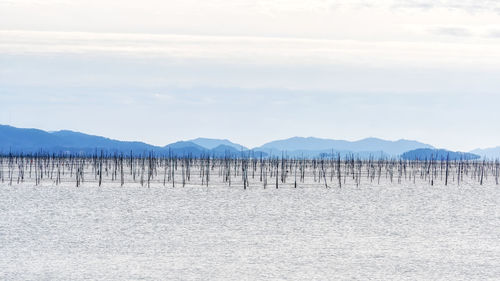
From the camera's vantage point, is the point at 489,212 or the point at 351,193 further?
the point at 351,193

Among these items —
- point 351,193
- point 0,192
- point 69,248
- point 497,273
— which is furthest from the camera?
point 351,193

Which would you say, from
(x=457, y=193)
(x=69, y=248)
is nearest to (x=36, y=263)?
(x=69, y=248)

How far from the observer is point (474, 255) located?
13.9 meters

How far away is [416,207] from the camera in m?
23.7

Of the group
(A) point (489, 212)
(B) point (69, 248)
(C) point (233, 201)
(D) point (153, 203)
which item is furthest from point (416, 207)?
(B) point (69, 248)

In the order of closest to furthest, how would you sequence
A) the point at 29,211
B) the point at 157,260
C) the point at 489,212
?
1. the point at 157,260
2. the point at 29,211
3. the point at 489,212

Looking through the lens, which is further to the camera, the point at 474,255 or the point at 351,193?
the point at 351,193

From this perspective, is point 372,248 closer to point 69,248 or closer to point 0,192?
point 69,248

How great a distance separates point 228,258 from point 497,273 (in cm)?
429

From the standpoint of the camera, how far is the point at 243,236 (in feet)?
53.4

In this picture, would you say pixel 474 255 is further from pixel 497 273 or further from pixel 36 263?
pixel 36 263

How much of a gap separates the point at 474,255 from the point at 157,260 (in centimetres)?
547

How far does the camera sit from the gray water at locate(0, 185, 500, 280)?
12266 mm

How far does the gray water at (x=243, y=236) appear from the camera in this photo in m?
12.3
